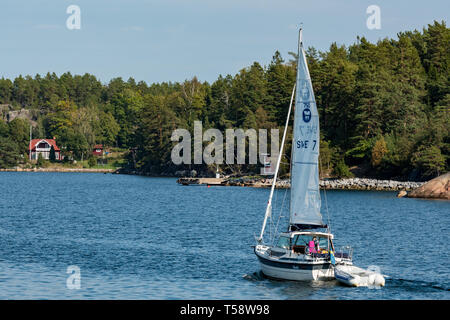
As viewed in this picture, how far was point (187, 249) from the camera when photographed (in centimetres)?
5012

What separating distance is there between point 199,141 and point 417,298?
140719 mm

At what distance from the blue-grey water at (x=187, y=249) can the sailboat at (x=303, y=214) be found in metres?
0.89

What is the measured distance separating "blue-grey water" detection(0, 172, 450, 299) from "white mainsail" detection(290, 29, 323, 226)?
4.08m

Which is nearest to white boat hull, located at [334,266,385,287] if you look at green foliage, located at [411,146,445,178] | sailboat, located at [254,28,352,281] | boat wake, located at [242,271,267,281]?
sailboat, located at [254,28,352,281]

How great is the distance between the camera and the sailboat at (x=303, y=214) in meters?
36.2

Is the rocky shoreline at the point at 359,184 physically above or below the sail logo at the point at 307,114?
below

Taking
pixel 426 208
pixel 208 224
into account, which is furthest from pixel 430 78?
pixel 208 224

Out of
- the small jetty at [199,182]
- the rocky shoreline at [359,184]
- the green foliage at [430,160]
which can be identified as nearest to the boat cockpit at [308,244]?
the rocky shoreline at [359,184]

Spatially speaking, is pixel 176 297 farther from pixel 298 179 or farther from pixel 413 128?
pixel 413 128

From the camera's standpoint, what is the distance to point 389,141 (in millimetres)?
124688

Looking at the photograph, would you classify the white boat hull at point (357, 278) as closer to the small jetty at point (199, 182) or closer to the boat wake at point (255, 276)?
the boat wake at point (255, 276)

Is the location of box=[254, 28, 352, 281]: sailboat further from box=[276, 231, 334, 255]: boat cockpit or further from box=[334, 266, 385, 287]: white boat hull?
box=[334, 266, 385, 287]: white boat hull

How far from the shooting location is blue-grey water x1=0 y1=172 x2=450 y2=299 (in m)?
35.5

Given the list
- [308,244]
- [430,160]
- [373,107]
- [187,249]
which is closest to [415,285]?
[308,244]
